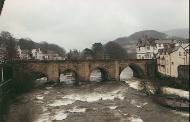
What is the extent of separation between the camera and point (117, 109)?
33.6 metres

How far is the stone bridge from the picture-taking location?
52594 mm

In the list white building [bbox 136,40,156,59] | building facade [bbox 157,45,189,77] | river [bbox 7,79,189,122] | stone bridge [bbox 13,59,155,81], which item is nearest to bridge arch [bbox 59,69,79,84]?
stone bridge [bbox 13,59,155,81]

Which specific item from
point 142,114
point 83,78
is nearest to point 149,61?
point 83,78

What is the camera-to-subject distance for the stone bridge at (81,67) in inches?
2071

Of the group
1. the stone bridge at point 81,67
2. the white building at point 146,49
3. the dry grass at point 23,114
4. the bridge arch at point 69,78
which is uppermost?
the white building at point 146,49

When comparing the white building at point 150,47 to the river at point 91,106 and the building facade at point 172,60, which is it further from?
the river at point 91,106

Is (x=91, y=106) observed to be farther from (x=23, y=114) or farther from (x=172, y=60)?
(x=172, y=60)

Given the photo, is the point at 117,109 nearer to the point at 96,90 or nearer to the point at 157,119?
the point at 157,119

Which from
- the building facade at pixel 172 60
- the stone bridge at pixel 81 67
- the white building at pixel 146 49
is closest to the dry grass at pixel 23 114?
the stone bridge at pixel 81 67

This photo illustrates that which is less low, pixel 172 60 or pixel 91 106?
pixel 172 60

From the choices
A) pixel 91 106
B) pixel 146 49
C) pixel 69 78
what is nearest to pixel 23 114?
pixel 91 106

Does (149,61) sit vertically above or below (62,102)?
above

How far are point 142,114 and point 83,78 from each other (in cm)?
2675

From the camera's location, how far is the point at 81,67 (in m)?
56.5
